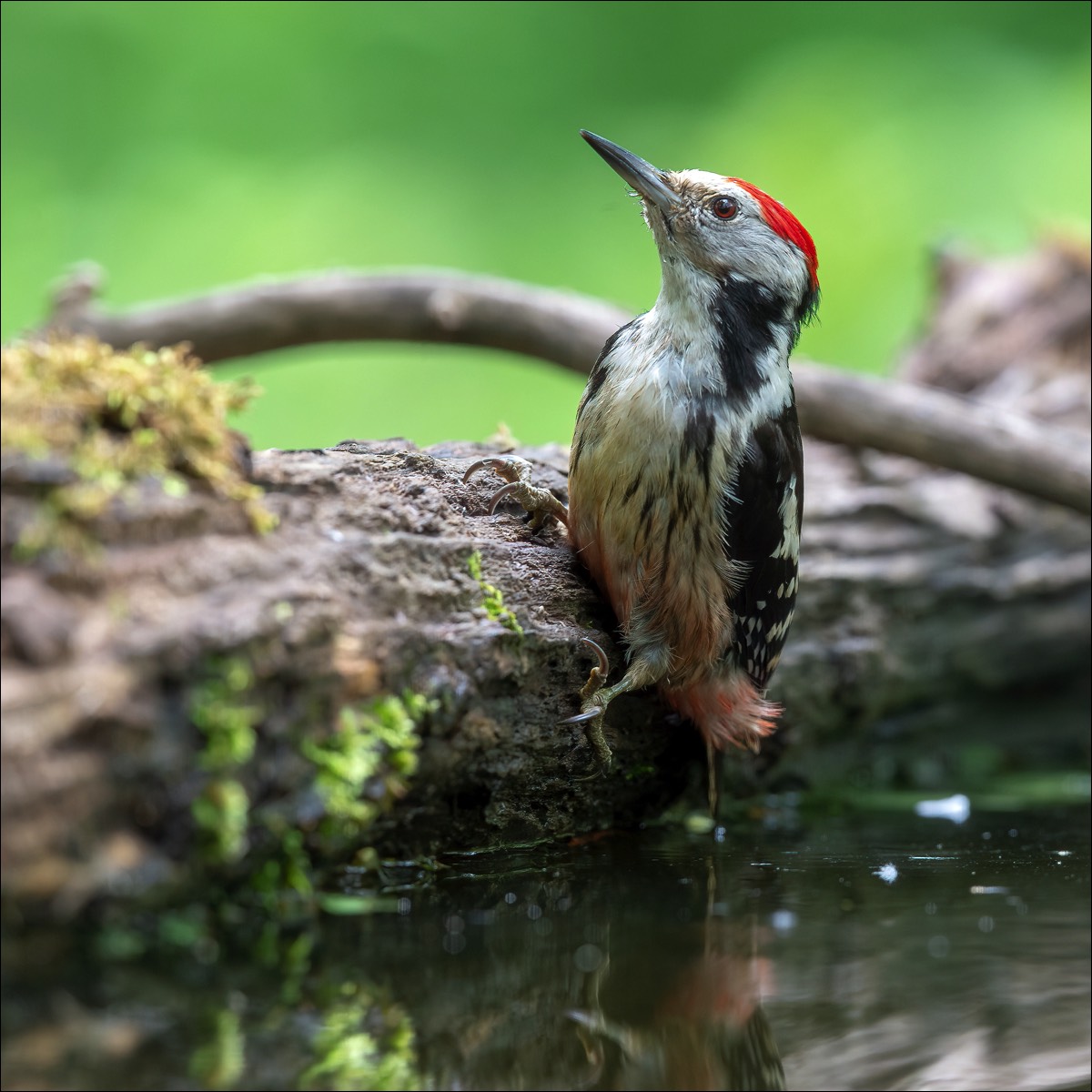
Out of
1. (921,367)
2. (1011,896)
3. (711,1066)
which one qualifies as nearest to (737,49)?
(921,367)

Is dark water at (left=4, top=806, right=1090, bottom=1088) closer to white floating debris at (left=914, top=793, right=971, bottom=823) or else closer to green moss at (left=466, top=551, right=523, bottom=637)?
green moss at (left=466, top=551, right=523, bottom=637)

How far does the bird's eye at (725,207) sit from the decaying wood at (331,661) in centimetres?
69

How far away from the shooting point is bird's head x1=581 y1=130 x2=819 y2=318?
2.60m

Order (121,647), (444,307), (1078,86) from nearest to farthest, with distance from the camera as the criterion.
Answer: (121,647), (444,307), (1078,86)

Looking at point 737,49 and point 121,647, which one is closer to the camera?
point 121,647

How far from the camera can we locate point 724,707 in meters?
2.51

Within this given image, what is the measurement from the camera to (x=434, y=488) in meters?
2.29

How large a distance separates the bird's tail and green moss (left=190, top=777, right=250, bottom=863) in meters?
1.10

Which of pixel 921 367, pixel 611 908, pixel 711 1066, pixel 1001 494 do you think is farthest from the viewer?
pixel 921 367

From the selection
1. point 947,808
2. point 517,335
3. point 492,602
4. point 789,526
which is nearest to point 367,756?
point 492,602

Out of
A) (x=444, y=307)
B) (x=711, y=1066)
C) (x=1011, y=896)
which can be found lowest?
(x=711, y=1066)

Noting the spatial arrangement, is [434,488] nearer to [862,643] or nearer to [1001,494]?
[862,643]

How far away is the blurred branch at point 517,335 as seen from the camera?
3.50 metres

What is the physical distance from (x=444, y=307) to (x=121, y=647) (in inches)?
111
